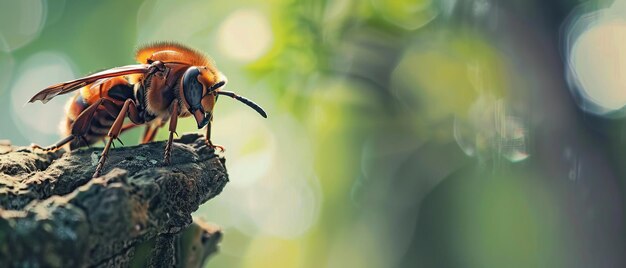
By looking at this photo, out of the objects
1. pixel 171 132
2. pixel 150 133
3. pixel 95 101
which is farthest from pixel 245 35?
pixel 171 132

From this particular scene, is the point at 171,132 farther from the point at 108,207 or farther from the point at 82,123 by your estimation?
the point at 108,207

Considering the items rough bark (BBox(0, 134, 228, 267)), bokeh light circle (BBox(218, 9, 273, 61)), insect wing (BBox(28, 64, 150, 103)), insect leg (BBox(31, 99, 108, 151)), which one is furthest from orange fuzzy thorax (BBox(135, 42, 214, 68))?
bokeh light circle (BBox(218, 9, 273, 61))

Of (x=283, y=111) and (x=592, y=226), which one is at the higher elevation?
(x=283, y=111)

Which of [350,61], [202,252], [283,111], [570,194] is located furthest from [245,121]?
[202,252]

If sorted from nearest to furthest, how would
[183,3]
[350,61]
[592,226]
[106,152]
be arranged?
[106,152] → [592,226] → [350,61] → [183,3]

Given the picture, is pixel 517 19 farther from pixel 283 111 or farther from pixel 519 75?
pixel 283 111

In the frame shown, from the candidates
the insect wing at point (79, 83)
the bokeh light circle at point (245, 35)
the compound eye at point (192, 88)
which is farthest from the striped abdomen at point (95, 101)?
the bokeh light circle at point (245, 35)

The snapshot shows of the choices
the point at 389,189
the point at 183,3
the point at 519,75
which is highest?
the point at 183,3
